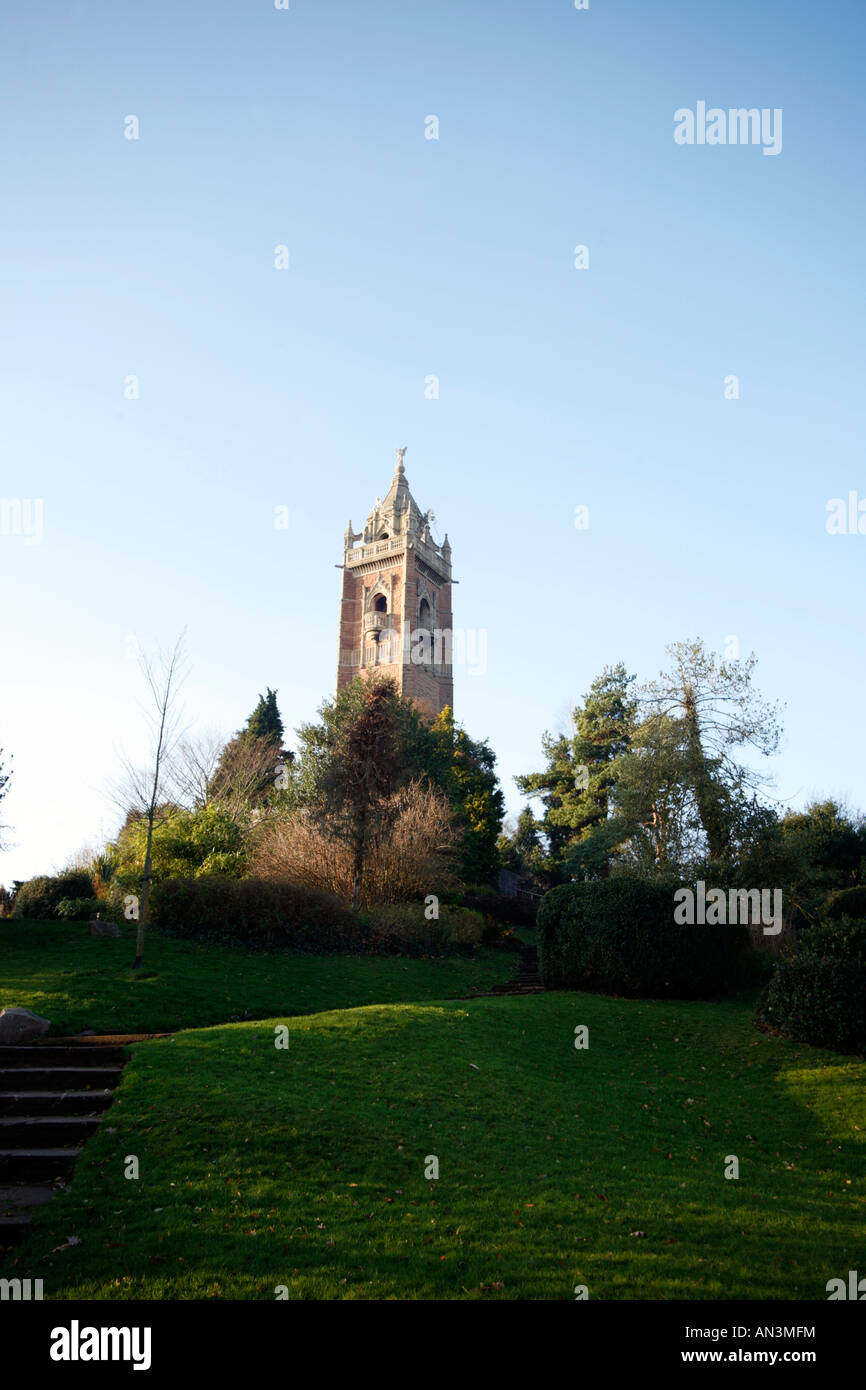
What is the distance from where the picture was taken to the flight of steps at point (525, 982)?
19.5m

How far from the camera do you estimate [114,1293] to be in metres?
5.46

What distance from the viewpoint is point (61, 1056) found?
10547 millimetres

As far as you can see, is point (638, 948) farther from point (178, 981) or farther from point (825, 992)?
point (178, 981)

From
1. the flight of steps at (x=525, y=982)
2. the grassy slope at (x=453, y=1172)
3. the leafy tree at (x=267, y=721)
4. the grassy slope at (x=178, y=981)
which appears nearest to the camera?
the grassy slope at (x=453, y=1172)

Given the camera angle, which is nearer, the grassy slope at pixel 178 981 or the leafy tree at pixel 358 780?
the grassy slope at pixel 178 981

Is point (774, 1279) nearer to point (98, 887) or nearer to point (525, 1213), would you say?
point (525, 1213)

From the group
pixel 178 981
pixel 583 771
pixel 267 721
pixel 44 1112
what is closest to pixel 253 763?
pixel 267 721

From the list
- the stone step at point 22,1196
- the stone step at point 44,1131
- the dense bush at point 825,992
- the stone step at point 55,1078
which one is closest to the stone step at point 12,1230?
the stone step at point 22,1196

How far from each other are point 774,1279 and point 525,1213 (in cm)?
207

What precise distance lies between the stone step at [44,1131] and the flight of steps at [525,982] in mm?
12400

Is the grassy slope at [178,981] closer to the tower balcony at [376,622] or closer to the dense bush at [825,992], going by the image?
the dense bush at [825,992]

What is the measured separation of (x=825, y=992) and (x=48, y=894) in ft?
63.8

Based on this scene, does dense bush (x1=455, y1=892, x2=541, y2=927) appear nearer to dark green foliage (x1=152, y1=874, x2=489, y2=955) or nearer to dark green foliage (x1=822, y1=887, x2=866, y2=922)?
dark green foliage (x1=152, y1=874, x2=489, y2=955)

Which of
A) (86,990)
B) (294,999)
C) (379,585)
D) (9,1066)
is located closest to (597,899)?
(294,999)
